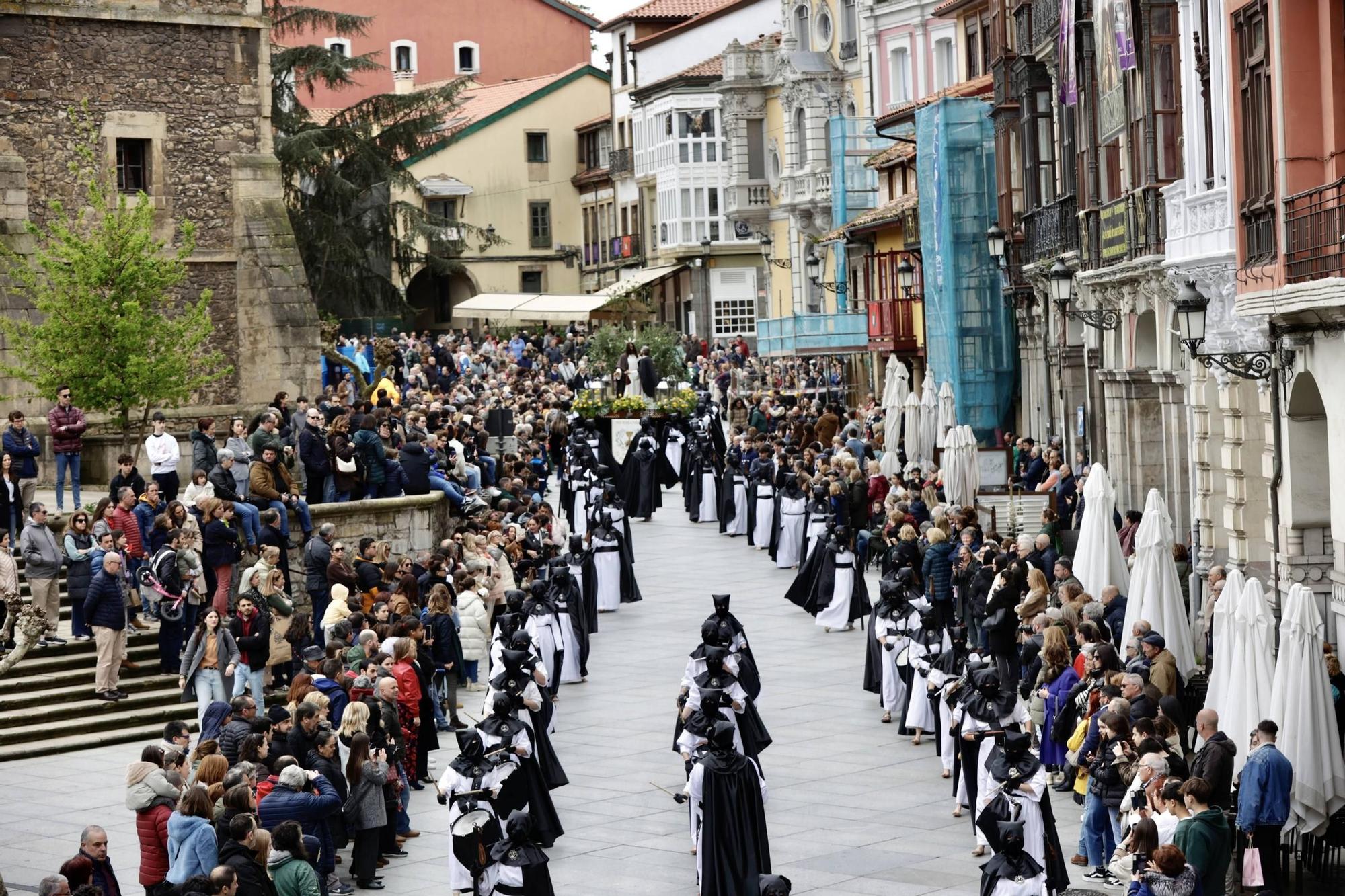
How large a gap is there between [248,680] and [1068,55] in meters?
15.9

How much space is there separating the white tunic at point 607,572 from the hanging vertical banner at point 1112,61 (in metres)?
8.77

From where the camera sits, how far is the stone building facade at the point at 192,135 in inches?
1167

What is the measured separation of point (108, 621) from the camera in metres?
20.4

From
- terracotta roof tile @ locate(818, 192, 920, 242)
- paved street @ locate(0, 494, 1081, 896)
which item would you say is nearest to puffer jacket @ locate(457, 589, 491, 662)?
paved street @ locate(0, 494, 1081, 896)

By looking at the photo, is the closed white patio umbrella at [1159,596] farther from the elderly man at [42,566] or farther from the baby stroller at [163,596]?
the elderly man at [42,566]

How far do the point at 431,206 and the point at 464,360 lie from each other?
23.9 m

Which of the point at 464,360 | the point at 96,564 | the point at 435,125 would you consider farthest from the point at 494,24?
the point at 96,564

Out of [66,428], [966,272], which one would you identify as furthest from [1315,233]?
[966,272]

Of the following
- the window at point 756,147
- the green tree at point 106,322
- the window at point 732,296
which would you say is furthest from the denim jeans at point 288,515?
the window at point 732,296

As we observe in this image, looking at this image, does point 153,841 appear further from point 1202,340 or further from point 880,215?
point 880,215

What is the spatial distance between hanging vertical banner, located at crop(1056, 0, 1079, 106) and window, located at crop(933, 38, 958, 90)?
51.7 feet

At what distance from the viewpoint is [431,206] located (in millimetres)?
68625

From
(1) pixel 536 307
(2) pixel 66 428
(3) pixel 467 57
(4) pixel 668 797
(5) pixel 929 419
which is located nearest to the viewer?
(4) pixel 668 797

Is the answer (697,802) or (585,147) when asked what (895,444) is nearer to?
(697,802)
